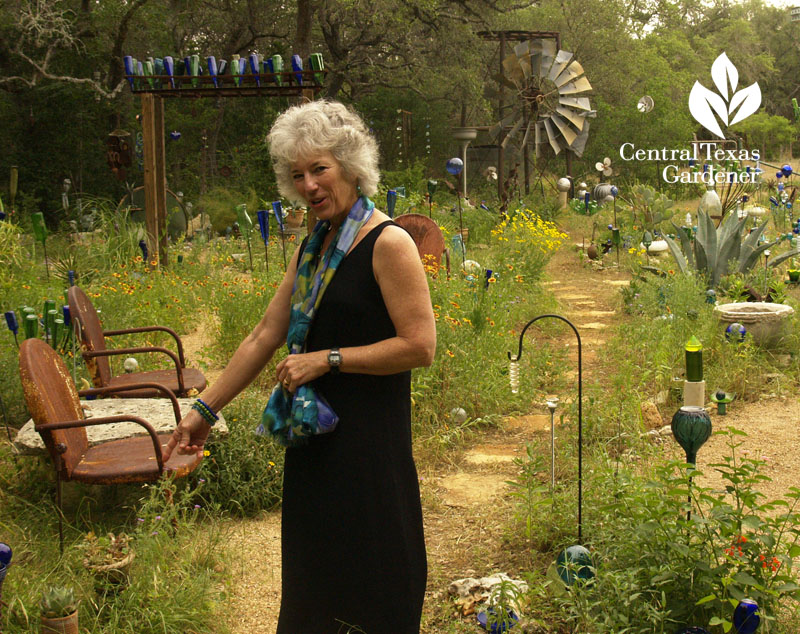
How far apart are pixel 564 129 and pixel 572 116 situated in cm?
26

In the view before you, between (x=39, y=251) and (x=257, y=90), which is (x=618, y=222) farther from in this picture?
(x=39, y=251)

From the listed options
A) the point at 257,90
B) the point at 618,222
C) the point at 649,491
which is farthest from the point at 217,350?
the point at 618,222

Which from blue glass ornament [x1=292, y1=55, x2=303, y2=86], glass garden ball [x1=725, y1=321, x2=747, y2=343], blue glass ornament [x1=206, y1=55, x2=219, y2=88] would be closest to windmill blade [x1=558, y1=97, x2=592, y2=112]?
blue glass ornament [x1=292, y1=55, x2=303, y2=86]

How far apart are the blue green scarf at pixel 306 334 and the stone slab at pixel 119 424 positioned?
162 cm

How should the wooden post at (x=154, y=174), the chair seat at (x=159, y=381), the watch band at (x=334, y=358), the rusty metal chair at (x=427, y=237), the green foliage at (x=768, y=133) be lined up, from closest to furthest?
1. the watch band at (x=334, y=358)
2. the chair seat at (x=159, y=381)
3. the rusty metal chair at (x=427, y=237)
4. the wooden post at (x=154, y=174)
5. the green foliage at (x=768, y=133)

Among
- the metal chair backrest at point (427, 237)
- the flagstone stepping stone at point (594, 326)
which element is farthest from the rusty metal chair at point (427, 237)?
the flagstone stepping stone at point (594, 326)

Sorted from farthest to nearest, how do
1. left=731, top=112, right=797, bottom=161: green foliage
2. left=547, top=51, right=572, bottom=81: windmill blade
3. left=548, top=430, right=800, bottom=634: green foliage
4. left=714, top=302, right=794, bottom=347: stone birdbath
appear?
left=731, top=112, right=797, bottom=161: green foliage < left=547, top=51, right=572, bottom=81: windmill blade < left=714, top=302, right=794, bottom=347: stone birdbath < left=548, top=430, right=800, bottom=634: green foliage

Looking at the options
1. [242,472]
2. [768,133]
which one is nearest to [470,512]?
[242,472]

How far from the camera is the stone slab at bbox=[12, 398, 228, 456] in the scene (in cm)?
330

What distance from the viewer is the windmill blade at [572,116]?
14.8 metres

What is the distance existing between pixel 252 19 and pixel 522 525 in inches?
483

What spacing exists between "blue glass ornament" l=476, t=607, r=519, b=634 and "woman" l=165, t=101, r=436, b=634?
44 centimetres

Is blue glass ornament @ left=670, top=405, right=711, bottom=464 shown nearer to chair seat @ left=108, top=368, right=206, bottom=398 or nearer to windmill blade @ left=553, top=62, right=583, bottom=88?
→ chair seat @ left=108, top=368, right=206, bottom=398

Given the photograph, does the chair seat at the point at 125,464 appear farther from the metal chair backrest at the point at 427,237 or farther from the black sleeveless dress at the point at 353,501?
the metal chair backrest at the point at 427,237
